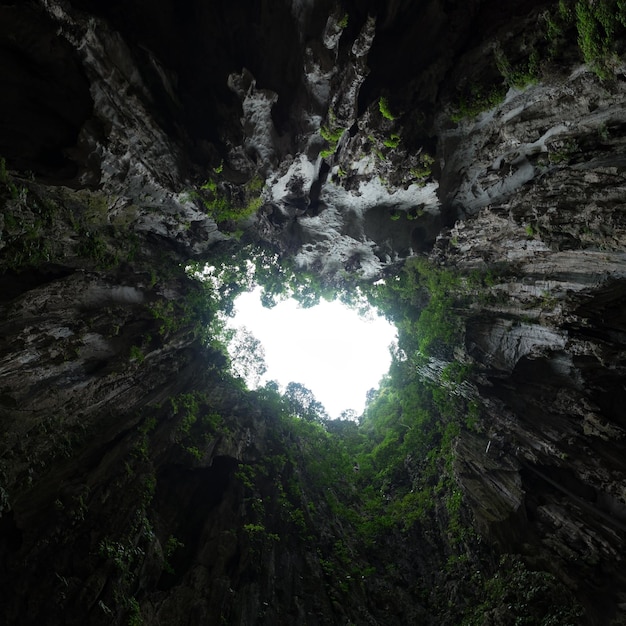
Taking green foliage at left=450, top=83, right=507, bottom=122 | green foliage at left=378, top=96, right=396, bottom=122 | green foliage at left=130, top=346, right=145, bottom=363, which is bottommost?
green foliage at left=130, top=346, right=145, bottom=363

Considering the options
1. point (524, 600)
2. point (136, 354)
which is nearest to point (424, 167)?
point (136, 354)

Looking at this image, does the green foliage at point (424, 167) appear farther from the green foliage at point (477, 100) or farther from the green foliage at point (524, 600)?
the green foliage at point (524, 600)

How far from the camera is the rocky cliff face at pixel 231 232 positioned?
26.3ft

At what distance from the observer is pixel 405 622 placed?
399 inches

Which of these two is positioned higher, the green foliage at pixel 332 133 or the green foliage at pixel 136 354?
the green foliage at pixel 332 133

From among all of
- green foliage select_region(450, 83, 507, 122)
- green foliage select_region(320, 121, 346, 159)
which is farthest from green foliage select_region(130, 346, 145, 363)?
green foliage select_region(450, 83, 507, 122)

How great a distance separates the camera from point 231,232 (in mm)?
15094

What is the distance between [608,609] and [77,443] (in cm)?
1461

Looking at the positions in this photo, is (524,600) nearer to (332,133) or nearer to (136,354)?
(136,354)

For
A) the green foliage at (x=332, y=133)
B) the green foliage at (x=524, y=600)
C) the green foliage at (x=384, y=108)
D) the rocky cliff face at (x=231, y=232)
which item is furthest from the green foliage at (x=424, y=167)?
the green foliage at (x=524, y=600)

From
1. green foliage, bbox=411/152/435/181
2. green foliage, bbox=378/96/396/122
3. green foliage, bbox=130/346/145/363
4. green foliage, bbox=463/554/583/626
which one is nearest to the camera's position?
green foliage, bbox=463/554/583/626

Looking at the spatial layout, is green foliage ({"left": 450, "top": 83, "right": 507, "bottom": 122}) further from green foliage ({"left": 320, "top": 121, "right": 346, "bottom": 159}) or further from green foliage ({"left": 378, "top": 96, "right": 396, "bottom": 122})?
green foliage ({"left": 320, "top": 121, "right": 346, "bottom": 159})

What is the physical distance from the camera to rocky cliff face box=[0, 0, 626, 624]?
8023mm

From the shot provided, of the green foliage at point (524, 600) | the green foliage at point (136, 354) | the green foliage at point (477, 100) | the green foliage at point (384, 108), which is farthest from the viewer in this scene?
the green foliage at point (136, 354)
